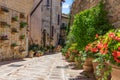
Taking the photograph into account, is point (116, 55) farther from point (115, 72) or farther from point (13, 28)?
point (13, 28)

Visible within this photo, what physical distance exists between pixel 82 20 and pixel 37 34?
1426cm

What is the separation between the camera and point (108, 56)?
427 cm

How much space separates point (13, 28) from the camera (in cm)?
1462

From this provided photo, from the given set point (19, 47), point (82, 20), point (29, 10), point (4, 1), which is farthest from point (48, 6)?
point (82, 20)

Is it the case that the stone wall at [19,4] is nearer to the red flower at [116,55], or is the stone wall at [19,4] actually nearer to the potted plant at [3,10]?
the potted plant at [3,10]

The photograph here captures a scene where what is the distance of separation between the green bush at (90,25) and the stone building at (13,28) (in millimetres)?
5828

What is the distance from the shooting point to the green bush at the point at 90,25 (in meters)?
7.93

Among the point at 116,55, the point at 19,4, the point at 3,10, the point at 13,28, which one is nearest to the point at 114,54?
the point at 116,55

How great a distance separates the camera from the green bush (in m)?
7.93

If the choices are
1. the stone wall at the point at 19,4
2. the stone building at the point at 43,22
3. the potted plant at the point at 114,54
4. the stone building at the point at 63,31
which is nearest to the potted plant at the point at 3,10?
the stone wall at the point at 19,4

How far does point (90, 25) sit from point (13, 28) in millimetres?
7478

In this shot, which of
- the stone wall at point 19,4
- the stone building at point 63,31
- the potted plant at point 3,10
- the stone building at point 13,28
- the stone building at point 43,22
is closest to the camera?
the potted plant at point 3,10

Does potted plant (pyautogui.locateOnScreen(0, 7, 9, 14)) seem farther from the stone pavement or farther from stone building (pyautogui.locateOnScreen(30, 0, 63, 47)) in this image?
stone building (pyautogui.locateOnScreen(30, 0, 63, 47))

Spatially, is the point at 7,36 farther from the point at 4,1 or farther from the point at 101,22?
the point at 101,22
